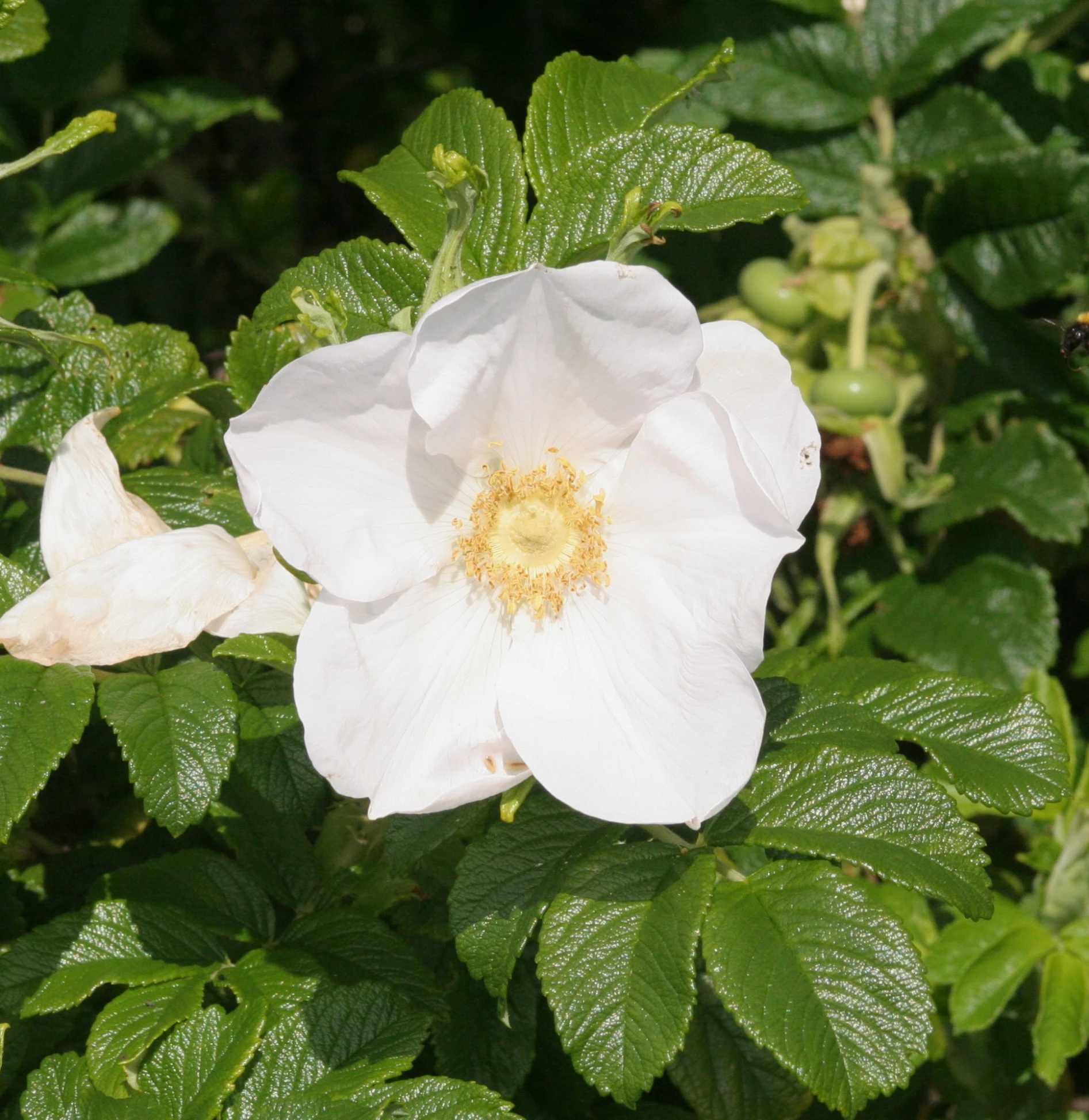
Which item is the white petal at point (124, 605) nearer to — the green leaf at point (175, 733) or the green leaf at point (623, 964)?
the green leaf at point (175, 733)

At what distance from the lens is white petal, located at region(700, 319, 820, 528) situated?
1179 mm

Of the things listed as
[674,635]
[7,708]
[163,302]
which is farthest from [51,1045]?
[163,302]

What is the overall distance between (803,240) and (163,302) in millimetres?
1481

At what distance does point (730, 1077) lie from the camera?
4.68ft

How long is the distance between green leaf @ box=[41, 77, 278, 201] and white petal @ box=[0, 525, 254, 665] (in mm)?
1193

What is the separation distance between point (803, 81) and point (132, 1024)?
189 cm

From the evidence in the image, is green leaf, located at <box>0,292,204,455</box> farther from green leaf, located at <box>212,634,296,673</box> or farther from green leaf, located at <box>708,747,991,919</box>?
green leaf, located at <box>708,747,991,919</box>

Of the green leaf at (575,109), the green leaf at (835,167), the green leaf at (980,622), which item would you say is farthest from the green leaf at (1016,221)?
the green leaf at (575,109)

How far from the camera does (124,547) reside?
124 centimetres

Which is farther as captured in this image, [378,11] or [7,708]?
[378,11]

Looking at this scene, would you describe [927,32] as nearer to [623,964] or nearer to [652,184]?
[652,184]

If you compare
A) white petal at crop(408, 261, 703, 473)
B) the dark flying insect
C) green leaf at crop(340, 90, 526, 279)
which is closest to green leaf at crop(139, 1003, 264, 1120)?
white petal at crop(408, 261, 703, 473)

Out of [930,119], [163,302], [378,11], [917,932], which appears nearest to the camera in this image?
[917,932]

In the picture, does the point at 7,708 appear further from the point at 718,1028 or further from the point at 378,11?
the point at 378,11
